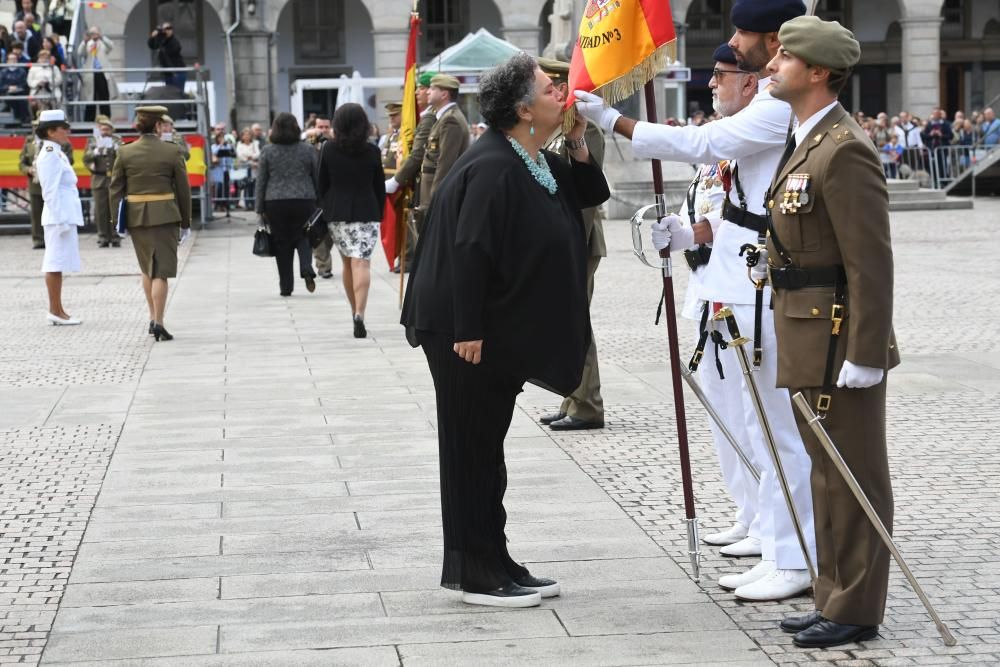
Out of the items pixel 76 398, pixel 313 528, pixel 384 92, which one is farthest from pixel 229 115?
pixel 313 528

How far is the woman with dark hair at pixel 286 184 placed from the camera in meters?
15.1

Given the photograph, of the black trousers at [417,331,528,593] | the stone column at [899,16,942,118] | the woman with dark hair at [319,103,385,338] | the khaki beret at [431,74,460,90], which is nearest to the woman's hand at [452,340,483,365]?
the black trousers at [417,331,528,593]

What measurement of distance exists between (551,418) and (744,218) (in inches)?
128

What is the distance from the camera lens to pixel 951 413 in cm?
846

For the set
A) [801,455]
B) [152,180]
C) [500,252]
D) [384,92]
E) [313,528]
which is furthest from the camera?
[384,92]

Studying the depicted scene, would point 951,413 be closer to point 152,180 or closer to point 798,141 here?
point 798,141

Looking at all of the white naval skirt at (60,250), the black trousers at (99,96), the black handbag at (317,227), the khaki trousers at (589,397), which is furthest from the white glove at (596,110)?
the black trousers at (99,96)

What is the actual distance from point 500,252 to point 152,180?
8.09 meters

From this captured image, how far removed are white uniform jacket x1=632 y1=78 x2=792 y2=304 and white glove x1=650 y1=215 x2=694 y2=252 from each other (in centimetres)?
13

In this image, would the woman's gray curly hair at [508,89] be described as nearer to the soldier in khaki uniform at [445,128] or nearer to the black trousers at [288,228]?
the soldier in khaki uniform at [445,128]

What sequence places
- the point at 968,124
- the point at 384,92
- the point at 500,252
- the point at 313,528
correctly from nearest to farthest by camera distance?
1. the point at 500,252
2. the point at 313,528
3. the point at 968,124
4. the point at 384,92

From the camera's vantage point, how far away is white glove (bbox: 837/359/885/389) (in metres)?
4.41

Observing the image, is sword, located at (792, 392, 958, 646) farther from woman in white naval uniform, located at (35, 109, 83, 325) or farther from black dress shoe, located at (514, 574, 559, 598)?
woman in white naval uniform, located at (35, 109, 83, 325)

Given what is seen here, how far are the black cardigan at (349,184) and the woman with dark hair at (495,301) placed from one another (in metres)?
7.61
